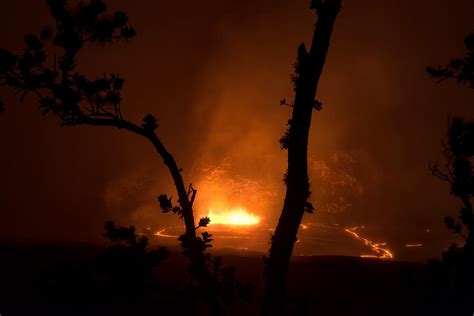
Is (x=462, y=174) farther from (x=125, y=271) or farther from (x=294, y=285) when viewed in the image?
(x=125, y=271)

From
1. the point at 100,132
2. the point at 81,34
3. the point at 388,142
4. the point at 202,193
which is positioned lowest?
the point at 81,34

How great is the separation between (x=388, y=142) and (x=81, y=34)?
94.8 m

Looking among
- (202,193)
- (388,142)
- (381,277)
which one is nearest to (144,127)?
(381,277)

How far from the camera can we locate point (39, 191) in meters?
65.8

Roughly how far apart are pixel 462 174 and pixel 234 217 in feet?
135

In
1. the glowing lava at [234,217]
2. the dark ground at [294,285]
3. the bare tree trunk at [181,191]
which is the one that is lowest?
the dark ground at [294,285]

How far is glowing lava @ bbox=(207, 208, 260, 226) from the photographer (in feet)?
157

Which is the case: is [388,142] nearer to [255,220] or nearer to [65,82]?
[255,220]

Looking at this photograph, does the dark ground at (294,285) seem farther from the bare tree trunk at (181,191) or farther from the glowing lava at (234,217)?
the glowing lava at (234,217)

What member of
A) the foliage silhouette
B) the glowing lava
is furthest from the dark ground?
the glowing lava

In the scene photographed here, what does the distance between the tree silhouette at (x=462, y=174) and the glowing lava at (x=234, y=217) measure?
116ft

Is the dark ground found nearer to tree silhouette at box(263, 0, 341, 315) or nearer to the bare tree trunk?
the bare tree trunk

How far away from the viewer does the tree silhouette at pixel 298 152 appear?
6238 millimetres

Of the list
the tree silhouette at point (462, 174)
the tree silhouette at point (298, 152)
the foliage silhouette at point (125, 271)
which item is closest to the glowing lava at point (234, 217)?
the tree silhouette at point (462, 174)
